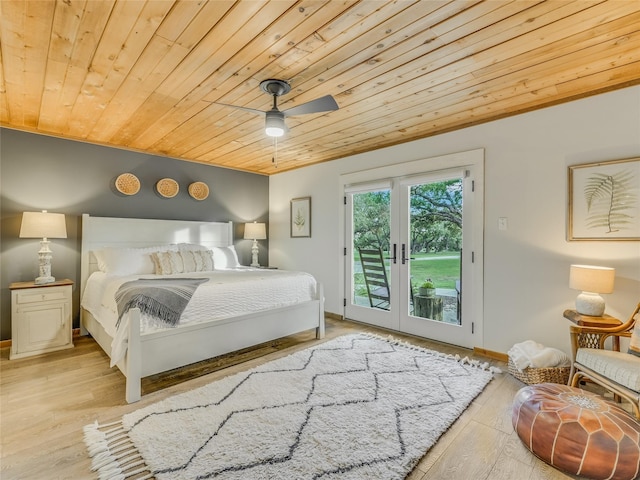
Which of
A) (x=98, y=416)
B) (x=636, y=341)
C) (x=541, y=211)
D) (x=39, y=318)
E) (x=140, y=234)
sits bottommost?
(x=98, y=416)

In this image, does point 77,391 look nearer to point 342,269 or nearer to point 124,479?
point 124,479

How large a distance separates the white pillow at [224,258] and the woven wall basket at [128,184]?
1333 millimetres

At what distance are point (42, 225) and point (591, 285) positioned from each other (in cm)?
518

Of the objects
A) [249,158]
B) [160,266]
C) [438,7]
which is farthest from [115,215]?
[438,7]

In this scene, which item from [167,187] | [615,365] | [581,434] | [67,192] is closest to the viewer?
[581,434]

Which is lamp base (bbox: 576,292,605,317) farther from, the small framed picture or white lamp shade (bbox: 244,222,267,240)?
white lamp shade (bbox: 244,222,267,240)

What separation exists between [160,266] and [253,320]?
1499 mm

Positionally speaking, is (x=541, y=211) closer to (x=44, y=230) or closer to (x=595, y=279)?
(x=595, y=279)

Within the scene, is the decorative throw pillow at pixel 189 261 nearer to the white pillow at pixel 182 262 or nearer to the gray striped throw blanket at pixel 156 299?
the white pillow at pixel 182 262

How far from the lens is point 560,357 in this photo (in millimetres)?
2545

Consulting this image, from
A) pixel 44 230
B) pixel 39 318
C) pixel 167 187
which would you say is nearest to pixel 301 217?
pixel 167 187

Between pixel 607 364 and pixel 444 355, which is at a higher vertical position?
pixel 607 364

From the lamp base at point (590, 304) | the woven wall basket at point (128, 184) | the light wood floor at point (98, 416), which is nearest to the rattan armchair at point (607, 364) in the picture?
the lamp base at point (590, 304)

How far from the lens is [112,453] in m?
1.72
